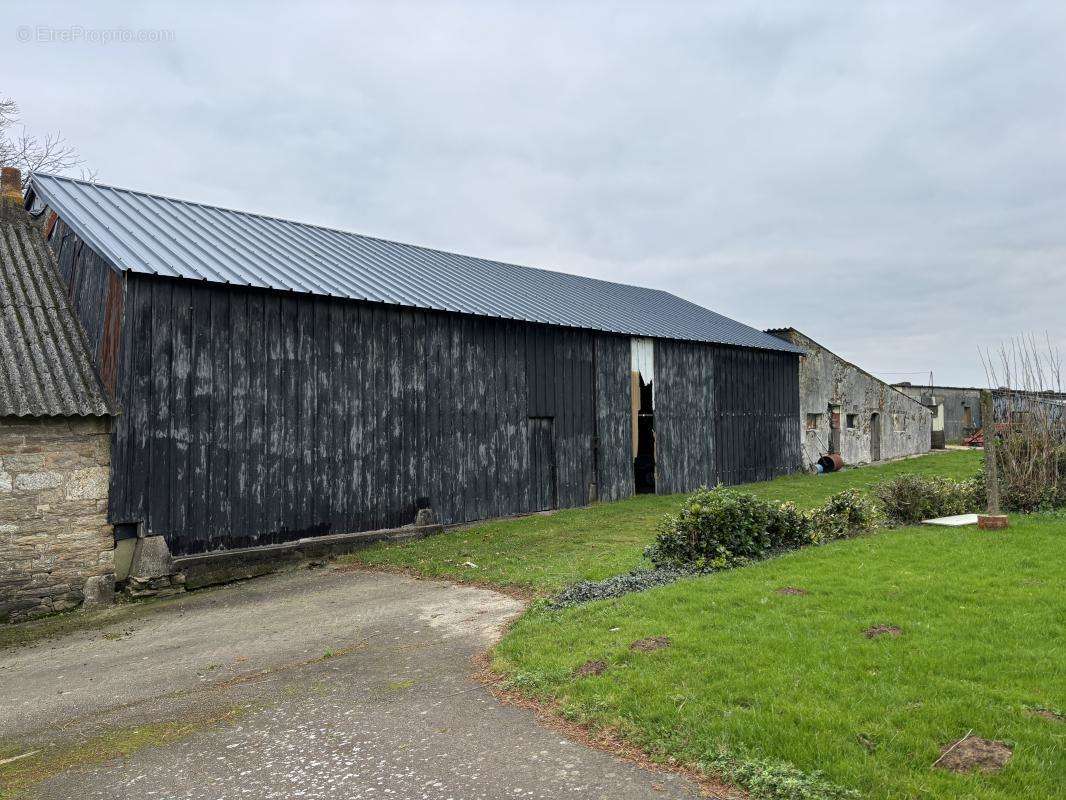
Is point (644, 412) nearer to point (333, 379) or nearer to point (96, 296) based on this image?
point (333, 379)

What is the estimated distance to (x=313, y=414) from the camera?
525 inches

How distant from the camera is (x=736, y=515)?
33.5ft

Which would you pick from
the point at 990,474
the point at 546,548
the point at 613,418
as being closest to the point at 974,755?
the point at 546,548

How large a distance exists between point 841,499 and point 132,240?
1316cm

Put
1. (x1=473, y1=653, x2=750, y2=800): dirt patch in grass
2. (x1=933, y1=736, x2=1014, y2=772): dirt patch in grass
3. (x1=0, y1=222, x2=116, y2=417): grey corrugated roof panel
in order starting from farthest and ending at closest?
1. (x1=0, y1=222, x2=116, y2=417): grey corrugated roof panel
2. (x1=473, y1=653, x2=750, y2=800): dirt patch in grass
3. (x1=933, y1=736, x2=1014, y2=772): dirt patch in grass

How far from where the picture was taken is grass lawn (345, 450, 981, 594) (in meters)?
10.5

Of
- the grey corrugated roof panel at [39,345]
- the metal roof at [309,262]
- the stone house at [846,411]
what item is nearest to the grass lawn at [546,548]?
the metal roof at [309,262]

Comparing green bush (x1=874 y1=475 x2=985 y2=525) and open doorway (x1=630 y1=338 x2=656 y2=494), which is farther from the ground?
open doorway (x1=630 y1=338 x2=656 y2=494)

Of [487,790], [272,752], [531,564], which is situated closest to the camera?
[487,790]

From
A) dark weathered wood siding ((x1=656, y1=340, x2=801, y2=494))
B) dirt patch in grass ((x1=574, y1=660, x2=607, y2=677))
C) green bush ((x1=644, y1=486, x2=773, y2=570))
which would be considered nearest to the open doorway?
dark weathered wood siding ((x1=656, y1=340, x2=801, y2=494))

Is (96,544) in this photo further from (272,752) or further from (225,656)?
(272,752)

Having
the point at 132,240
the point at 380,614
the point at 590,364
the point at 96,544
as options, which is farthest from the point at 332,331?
the point at 590,364

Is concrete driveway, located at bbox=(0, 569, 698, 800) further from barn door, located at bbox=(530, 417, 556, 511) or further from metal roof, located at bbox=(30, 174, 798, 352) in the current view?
barn door, located at bbox=(530, 417, 556, 511)

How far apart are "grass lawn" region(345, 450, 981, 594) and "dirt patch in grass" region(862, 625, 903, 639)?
382 cm
